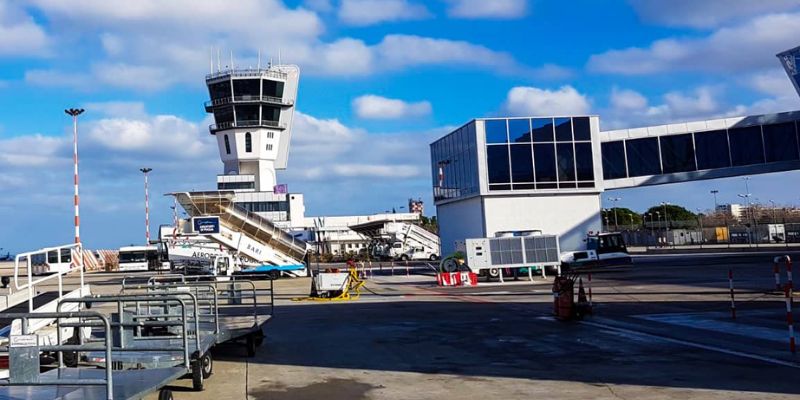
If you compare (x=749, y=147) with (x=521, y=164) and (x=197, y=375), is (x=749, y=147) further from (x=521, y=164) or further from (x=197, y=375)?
A: (x=197, y=375)

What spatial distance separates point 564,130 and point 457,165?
7489 mm

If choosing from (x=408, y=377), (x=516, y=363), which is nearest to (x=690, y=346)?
(x=516, y=363)

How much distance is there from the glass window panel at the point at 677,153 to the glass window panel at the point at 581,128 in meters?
6.60

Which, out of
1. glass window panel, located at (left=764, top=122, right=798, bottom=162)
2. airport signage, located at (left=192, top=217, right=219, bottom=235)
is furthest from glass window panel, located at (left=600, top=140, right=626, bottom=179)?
airport signage, located at (left=192, top=217, right=219, bottom=235)

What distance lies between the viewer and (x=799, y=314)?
1587 centimetres

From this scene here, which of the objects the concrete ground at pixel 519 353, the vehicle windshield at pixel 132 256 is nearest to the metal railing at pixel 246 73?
the vehicle windshield at pixel 132 256

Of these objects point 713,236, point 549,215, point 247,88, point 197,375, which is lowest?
point 197,375

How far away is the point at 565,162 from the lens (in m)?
43.5

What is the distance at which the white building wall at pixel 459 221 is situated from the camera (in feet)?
143

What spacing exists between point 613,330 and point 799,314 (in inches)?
187

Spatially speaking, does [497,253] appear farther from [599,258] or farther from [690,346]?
[690,346]

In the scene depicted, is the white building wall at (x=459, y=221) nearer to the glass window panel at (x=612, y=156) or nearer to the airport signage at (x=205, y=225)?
the glass window panel at (x=612, y=156)

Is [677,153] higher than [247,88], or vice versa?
[247,88]

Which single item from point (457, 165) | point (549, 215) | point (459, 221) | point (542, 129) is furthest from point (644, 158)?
point (459, 221)
